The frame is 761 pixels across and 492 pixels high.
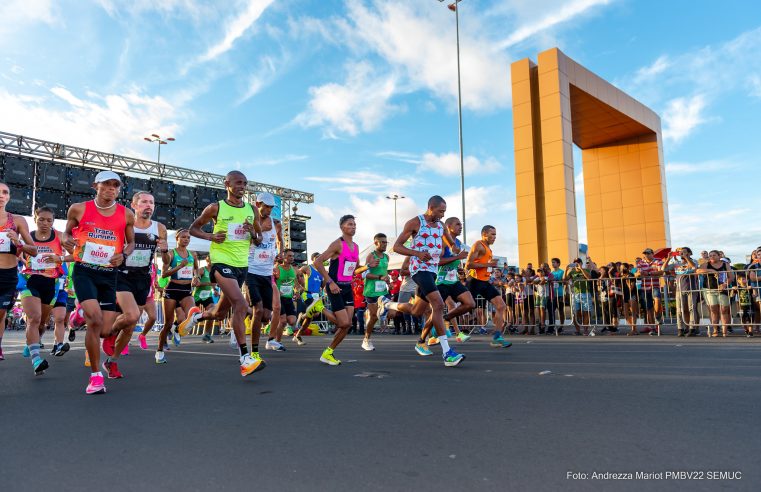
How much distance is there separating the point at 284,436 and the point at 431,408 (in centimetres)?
114

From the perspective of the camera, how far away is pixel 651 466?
240 centimetres

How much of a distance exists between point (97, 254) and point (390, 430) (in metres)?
3.60

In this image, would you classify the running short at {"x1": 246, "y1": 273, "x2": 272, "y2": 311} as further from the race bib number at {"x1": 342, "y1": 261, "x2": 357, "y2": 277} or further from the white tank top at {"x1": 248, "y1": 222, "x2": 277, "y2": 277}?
the race bib number at {"x1": 342, "y1": 261, "x2": 357, "y2": 277}

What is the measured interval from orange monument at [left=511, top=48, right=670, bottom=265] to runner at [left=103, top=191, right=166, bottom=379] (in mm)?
17094

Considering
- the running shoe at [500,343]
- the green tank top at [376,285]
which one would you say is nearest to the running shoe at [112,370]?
the green tank top at [376,285]

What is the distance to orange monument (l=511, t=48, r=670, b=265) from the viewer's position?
70.2ft

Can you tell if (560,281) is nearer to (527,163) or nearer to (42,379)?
(527,163)

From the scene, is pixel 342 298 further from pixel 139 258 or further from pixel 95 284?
pixel 95 284

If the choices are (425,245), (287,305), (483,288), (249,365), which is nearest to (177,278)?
(287,305)

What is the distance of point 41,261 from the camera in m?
6.97

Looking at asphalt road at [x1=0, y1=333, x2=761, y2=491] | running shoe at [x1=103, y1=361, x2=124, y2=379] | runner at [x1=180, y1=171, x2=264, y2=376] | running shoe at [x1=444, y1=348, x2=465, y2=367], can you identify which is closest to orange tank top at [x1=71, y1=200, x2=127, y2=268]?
runner at [x1=180, y1=171, x2=264, y2=376]

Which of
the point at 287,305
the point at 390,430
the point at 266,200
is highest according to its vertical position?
the point at 266,200

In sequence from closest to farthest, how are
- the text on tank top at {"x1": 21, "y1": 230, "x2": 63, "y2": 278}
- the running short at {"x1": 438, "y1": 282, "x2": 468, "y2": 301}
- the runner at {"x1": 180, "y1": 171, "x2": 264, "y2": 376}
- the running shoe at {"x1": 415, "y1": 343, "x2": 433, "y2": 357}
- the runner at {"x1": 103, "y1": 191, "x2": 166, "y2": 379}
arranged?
the runner at {"x1": 180, "y1": 171, "x2": 264, "y2": 376}
the runner at {"x1": 103, "y1": 191, "x2": 166, "y2": 379}
the text on tank top at {"x1": 21, "y1": 230, "x2": 63, "y2": 278}
the running shoe at {"x1": 415, "y1": 343, "x2": 433, "y2": 357}
the running short at {"x1": 438, "y1": 282, "x2": 468, "y2": 301}

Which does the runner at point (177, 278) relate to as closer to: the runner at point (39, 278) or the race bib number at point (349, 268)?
the runner at point (39, 278)
